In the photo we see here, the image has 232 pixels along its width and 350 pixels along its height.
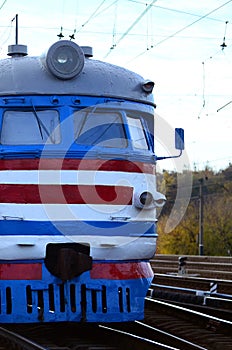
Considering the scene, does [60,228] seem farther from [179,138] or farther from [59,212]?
[179,138]

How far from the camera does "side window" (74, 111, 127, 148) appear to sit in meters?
10.0

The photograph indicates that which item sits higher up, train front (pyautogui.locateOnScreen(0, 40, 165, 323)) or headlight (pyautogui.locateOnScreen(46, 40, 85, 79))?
headlight (pyautogui.locateOnScreen(46, 40, 85, 79))

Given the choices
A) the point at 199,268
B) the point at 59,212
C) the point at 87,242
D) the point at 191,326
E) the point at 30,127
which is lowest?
the point at 191,326

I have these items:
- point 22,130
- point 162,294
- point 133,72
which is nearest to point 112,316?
point 22,130

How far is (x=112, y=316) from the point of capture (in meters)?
9.66

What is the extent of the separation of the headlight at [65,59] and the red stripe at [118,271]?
235 centimetres

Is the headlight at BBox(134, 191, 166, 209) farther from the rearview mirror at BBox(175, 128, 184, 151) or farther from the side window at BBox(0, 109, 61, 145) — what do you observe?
the side window at BBox(0, 109, 61, 145)

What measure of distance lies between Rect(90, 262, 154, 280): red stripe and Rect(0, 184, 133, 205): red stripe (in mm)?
770

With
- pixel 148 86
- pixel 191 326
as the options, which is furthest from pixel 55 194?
pixel 191 326

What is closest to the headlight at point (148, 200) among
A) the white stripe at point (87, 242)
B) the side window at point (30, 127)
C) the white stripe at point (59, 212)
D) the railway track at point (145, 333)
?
the white stripe at point (59, 212)

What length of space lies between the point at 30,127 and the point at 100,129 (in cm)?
87

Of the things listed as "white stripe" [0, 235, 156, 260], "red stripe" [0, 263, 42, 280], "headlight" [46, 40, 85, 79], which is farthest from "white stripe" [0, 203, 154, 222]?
"headlight" [46, 40, 85, 79]

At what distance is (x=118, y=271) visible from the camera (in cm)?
980

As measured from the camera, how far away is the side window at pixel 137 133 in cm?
→ 1044
